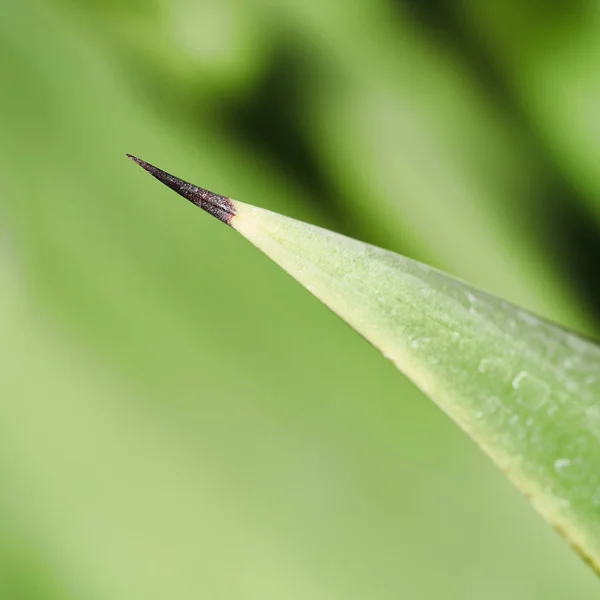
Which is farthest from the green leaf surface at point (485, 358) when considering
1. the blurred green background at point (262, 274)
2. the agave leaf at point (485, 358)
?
the blurred green background at point (262, 274)

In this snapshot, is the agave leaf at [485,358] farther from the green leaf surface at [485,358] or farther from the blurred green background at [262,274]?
the blurred green background at [262,274]

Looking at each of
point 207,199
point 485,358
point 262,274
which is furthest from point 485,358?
point 262,274

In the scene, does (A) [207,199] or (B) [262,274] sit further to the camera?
(B) [262,274]

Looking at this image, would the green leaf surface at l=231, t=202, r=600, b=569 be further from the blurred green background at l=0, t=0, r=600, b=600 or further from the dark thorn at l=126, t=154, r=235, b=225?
the blurred green background at l=0, t=0, r=600, b=600

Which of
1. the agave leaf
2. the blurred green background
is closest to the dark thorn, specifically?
the agave leaf

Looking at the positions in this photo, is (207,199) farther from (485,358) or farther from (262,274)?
(262,274)

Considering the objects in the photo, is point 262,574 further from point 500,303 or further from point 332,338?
point 500,303

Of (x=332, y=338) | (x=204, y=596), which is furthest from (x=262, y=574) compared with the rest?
(x=332, y=338)

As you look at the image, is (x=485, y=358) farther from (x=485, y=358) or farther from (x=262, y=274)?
(x=262, y=274)
